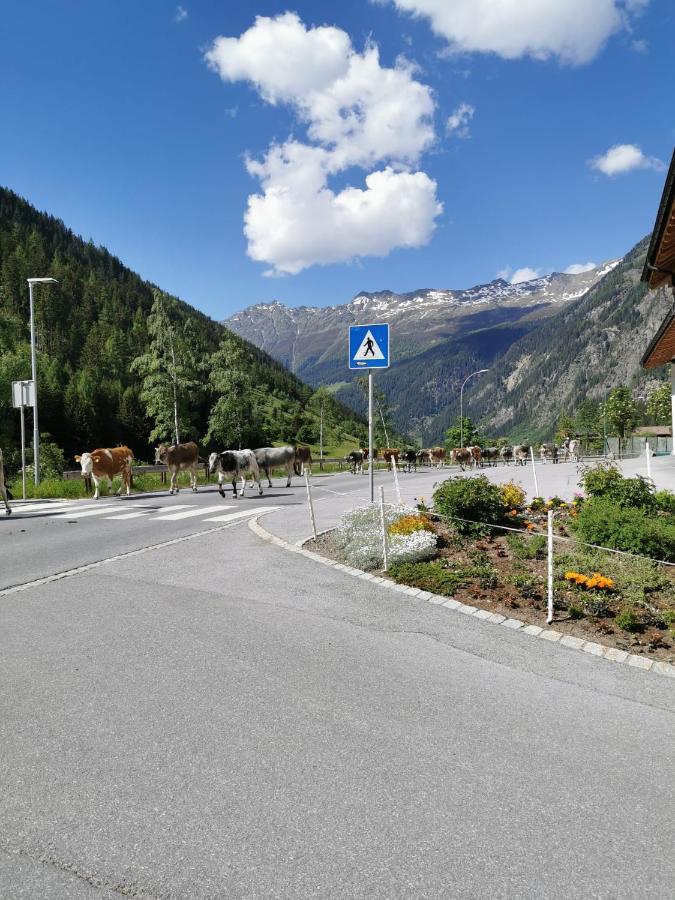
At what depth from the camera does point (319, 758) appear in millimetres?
3643

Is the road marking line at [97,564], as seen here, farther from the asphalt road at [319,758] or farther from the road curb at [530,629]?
the road curb at [530,629]

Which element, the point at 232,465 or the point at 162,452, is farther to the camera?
the point at 162,452

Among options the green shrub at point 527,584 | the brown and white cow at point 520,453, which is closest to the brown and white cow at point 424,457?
the brown and white cow at point 520,453

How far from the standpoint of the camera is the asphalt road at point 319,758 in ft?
8.93

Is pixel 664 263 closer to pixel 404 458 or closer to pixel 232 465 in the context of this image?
pixel 232 465

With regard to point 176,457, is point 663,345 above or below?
above

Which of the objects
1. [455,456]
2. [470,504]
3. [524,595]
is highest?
[470,504]

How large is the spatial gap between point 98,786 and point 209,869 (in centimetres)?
94

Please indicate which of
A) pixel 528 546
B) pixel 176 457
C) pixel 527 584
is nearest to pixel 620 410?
pixel 176 457

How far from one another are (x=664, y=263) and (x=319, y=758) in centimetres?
Answer: 2007

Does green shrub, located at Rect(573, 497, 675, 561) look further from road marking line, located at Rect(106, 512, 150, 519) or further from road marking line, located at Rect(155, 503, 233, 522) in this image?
road marking line, located at Rect(106, 512, 150, 519)

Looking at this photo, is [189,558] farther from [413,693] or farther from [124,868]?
[124,868]

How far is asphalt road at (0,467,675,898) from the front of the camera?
2721 millimetres

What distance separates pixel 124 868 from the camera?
2.71m
